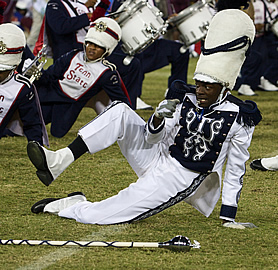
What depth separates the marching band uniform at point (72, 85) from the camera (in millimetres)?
5578

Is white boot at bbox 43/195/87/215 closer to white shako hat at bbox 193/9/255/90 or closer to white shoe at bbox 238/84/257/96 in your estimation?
white shako hat at bbox 193/9/255/90

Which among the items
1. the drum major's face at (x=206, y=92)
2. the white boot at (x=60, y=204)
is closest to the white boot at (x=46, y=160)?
the white boot at (x=60, y=204)

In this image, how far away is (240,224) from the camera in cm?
345

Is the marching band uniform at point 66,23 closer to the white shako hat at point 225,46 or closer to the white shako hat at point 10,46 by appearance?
the white shako hat at point 10,46

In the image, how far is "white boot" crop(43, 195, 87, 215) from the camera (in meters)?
3.61

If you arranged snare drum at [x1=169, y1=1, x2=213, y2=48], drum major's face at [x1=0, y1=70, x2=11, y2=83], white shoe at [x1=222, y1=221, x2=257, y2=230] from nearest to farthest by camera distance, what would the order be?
white shoe at [x1=222, y1=221, x2=257, y2=230] < drum major's face at [x1=0, y1=70, x2=11, y2=83] < snare drum at [x1=169, y1=1, x2=213, y2=48]

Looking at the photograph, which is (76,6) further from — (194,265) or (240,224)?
(194,265)

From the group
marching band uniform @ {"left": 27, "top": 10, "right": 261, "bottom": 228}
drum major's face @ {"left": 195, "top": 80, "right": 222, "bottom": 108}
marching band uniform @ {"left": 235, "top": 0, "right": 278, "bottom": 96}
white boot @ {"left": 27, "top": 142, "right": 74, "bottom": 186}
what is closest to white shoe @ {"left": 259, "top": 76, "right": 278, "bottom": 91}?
marching band uniform @ {"left": 235, "top": 0, "right": 278, "bottom": 96}

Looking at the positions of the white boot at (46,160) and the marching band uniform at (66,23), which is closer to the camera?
the white boot at (46,160)

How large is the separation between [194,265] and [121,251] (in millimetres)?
325

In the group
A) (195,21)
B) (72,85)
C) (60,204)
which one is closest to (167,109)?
(60,204)

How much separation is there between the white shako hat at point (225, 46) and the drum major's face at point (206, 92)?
0.13 ft

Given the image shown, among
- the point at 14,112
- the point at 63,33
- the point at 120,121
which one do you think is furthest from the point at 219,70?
the point at 63,33

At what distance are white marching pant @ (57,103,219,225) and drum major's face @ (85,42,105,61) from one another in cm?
218
